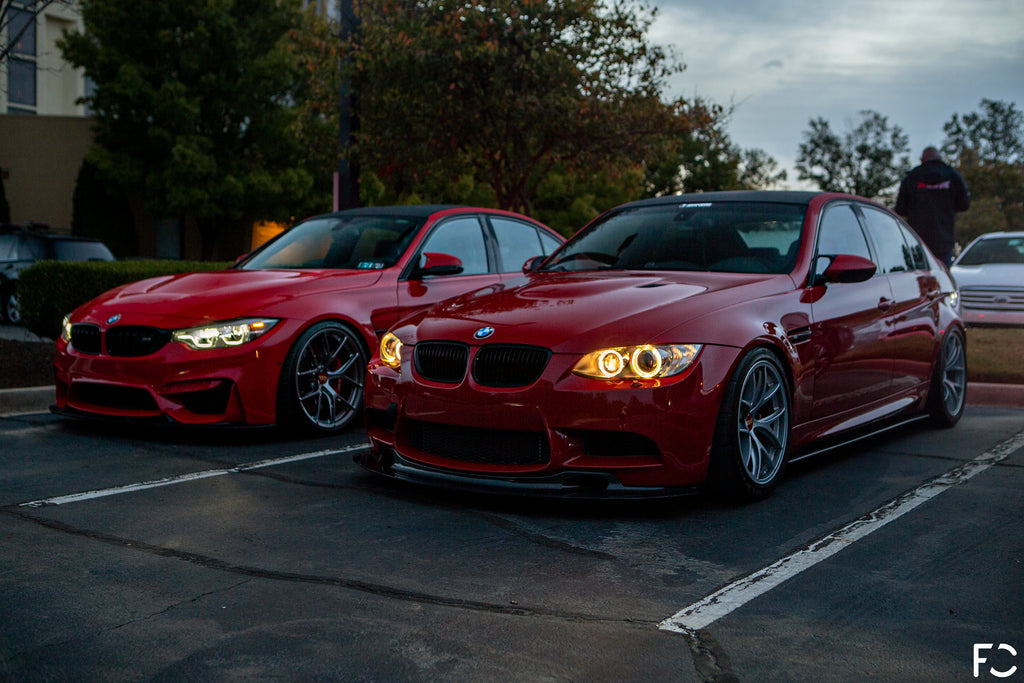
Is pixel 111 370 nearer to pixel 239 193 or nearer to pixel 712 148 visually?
pixel 239 193

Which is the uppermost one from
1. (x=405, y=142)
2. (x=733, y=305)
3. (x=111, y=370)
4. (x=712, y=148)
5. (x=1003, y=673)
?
(x=712, y=148)

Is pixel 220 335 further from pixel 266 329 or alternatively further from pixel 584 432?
pixel 584 432

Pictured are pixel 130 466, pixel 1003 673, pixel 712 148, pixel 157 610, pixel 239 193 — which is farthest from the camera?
pixel 712 148

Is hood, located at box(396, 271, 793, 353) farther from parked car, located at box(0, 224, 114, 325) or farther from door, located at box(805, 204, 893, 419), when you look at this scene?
parked car, located at box(0, 224, 114, 325)

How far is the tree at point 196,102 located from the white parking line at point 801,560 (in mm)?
27710

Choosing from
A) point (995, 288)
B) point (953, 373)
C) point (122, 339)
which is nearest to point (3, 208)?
point (995, 288)

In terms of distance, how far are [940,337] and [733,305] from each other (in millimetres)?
2827

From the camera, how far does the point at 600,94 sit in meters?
17.3

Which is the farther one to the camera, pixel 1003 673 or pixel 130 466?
pixel 130 466

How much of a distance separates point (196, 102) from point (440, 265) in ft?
87.1

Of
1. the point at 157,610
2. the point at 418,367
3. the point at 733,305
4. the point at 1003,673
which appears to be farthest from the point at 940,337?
the point at 157,610

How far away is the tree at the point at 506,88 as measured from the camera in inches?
625

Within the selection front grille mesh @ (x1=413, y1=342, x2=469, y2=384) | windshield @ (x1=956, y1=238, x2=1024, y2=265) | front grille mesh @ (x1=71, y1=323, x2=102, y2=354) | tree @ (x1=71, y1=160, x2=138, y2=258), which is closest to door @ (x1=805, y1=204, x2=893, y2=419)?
front grille mesh @ (x1=413, y1=342, x2=469, y2=384)

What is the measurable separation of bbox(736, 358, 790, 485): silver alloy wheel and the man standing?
26.5 ft
